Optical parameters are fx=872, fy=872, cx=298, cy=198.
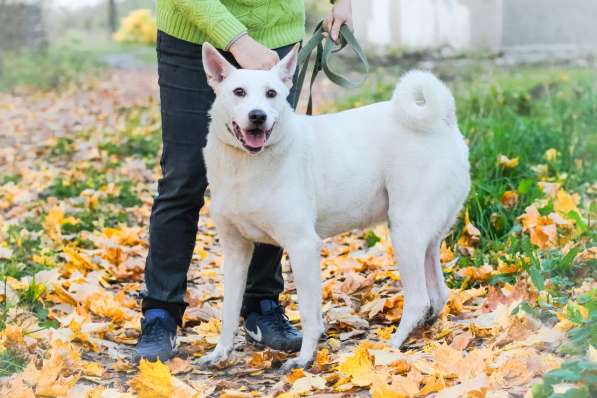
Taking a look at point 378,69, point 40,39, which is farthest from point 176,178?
point 40,39

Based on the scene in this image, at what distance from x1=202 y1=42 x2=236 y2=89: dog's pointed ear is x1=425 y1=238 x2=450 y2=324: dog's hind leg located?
116 centimetres

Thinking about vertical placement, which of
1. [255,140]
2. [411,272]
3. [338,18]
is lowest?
[411,272]

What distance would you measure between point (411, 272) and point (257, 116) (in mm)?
969

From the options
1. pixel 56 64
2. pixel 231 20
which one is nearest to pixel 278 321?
pixel 231 20

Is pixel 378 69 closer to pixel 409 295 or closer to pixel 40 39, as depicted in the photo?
pixel 40 39


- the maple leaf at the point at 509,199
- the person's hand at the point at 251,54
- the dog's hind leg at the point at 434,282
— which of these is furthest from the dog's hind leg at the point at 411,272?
the maple leaf at the point at 509,199

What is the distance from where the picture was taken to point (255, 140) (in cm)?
318

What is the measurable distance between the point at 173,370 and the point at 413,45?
36.6 feet

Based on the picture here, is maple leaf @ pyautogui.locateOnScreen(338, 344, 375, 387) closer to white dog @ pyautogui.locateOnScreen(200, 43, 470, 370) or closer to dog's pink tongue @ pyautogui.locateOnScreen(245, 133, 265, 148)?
white dog @ pyautogui.locateOnScreen(200, 43, 470, 370)

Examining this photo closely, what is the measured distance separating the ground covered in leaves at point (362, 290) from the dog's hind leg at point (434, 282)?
0.25 ft

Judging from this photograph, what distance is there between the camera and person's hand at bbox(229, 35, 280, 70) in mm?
3336

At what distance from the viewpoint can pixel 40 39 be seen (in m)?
17.2

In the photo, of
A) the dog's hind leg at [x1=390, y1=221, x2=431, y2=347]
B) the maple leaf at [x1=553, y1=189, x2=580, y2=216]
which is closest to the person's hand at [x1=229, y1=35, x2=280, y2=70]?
the dog's hind leg at [x1=390, y1=221, x2=431, y2=347]

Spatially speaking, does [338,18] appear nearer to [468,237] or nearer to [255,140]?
[255,140]
